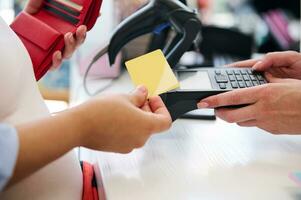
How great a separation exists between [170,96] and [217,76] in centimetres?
11

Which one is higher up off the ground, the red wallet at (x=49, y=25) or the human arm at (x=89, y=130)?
the red wallet at (x=49, y=25)

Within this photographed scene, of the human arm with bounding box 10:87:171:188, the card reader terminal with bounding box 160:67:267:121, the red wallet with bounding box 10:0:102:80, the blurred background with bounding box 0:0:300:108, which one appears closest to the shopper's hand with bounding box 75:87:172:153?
the human arm with bounding box 10:87:171:188

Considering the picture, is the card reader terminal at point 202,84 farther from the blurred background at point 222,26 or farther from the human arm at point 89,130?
the blurred background at point 222,26

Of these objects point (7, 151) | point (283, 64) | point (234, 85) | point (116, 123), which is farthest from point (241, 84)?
point (7, 151)

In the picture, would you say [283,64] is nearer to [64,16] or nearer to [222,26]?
[64,16]

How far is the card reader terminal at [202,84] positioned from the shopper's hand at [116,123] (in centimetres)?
12

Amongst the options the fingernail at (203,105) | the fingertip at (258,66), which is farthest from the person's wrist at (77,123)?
the fingertip at (258,66)

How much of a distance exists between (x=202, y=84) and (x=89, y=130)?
0.27 meters

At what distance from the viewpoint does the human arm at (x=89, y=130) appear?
1.26 feet

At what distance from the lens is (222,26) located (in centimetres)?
142

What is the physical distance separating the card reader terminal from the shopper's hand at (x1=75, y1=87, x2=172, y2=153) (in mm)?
124

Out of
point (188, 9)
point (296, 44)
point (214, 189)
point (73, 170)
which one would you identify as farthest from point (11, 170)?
point (296, 44)

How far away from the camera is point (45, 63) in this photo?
2.20 ft

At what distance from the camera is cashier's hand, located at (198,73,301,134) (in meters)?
0.58
